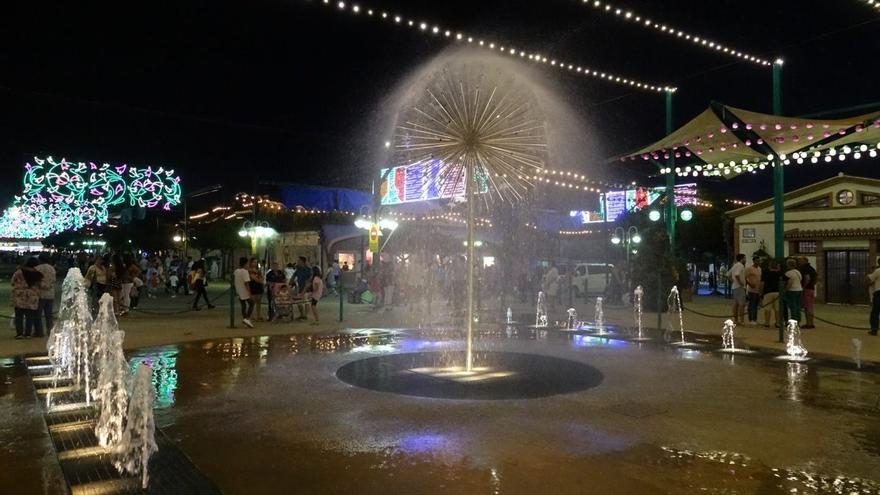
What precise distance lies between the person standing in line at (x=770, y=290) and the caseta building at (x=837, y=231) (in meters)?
10.5

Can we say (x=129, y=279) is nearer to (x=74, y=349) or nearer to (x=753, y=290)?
(x=74, y=349)

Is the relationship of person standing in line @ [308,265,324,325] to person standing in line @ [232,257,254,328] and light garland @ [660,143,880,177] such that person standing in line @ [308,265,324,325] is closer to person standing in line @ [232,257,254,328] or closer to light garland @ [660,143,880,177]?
person standing in line @ [232,257,254,328]

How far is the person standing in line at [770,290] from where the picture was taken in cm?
1439

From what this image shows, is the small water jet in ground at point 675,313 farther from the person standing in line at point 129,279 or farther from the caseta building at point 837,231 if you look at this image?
the person standing in line at point 129,279

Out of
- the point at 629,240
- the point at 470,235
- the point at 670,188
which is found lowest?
the point at 470,235

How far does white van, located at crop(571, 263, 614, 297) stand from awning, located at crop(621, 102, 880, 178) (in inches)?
376

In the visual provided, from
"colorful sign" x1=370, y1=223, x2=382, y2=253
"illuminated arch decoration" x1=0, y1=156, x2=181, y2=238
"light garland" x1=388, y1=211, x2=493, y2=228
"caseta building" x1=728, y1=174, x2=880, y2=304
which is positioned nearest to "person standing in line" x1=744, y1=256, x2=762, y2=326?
"caseta building" x1=728, y1=174, x2=880, y2=304

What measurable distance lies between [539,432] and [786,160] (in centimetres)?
1309

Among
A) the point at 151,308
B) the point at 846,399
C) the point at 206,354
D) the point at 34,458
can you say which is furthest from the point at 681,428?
the point at 151,308

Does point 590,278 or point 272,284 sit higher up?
point 272,284

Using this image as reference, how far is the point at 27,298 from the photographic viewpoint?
11.8m

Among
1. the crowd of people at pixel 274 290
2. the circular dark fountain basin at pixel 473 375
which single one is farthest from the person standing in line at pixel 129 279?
the circular dark fountain basin at pixel 473 375

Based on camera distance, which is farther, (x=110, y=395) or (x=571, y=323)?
(x=571, y=323)

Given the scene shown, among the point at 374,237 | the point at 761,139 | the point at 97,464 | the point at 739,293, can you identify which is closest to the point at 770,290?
the point at 739,293
